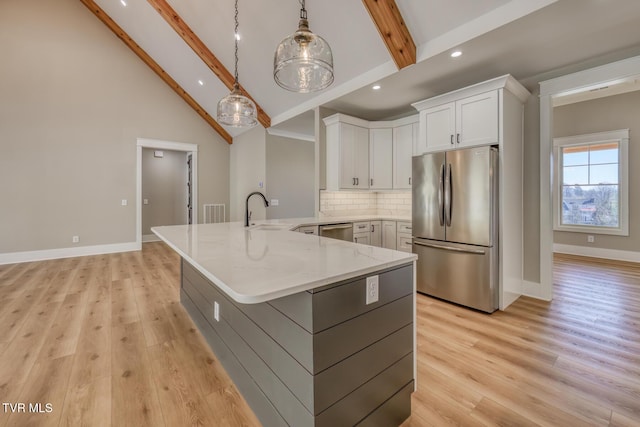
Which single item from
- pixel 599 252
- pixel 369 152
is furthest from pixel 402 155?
pixel 599 252

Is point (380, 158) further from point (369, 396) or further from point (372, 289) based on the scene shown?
point (369, 396)

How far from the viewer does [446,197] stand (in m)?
3.11

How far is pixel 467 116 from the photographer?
3084 mm

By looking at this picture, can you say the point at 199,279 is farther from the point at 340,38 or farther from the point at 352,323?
the point at 340,38

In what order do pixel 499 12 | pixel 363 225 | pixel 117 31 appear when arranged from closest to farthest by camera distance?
pixel 499 12 → pixel 363 225 → pixel 117 31

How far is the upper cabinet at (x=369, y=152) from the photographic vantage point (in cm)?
424

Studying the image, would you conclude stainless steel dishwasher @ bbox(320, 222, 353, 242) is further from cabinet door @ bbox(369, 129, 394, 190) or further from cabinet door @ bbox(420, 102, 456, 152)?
cabinet door @ bbox(420, 102, 456, 152)

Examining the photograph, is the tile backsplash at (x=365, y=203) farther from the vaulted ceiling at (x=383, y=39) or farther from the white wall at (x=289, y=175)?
the white wall at (x=289, y=175)

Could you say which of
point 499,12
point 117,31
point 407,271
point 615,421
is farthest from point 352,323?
point 117,31

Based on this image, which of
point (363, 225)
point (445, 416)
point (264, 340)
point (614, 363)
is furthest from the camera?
point (363, 225)

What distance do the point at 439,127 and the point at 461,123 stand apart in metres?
0.26

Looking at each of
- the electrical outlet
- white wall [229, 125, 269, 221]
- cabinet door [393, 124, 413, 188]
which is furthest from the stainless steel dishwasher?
white wall [229, 125, 269, 221]

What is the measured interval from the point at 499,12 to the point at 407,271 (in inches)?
93.1

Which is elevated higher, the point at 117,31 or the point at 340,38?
the point at 117,31
